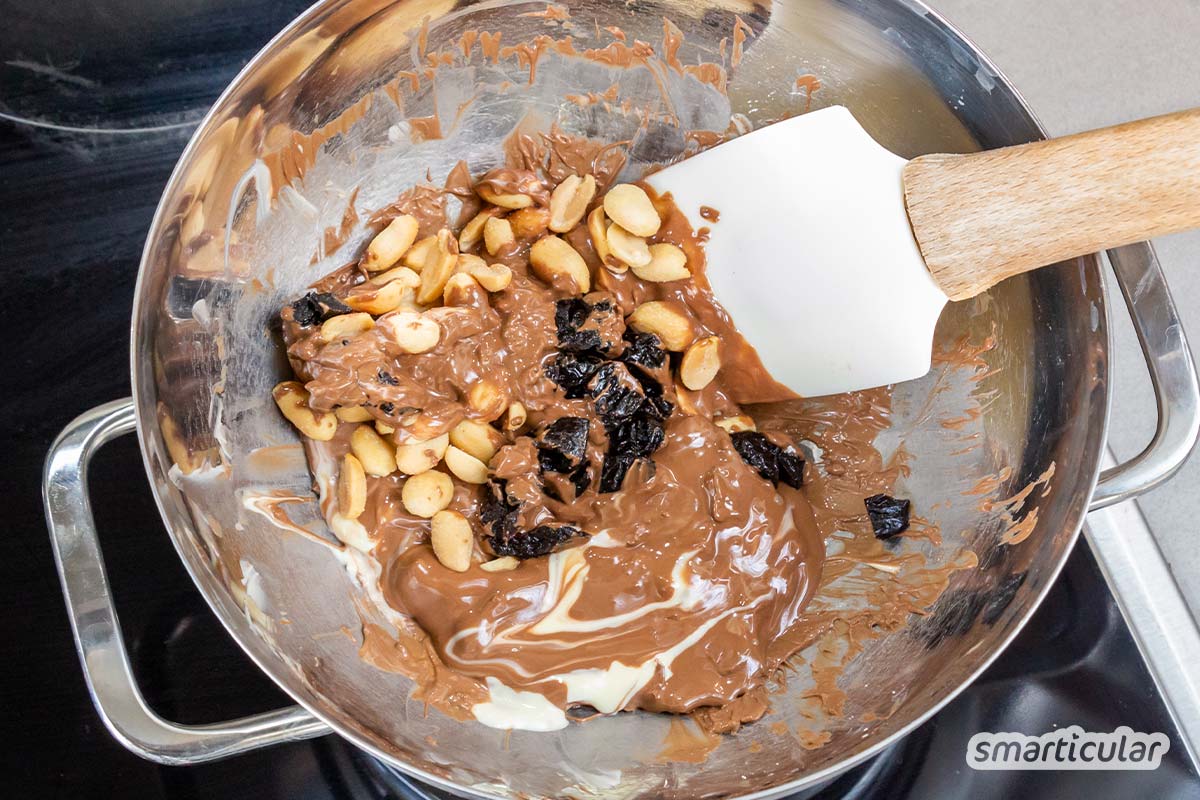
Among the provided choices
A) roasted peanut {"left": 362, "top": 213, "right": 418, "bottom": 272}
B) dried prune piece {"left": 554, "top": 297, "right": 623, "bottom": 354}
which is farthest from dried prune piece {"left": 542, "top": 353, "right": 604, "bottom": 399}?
roasted peanut {"left": 362, "top": 213, "right": 418, "bottom": 272}

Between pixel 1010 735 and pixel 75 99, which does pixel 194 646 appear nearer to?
pixel 75 99

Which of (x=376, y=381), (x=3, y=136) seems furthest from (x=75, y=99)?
(x=376, y=381)

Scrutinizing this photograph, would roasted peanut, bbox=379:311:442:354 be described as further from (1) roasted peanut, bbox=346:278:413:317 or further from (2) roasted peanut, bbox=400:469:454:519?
(2) roasted peanut, bbox=400:469:454:519

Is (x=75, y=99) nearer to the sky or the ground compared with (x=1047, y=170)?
nearer to the ground

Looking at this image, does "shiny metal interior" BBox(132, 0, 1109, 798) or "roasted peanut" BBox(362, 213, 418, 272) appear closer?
"shiny metal interior" BBox(132, 0, 1109, 798)

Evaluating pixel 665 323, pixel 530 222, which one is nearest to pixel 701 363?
pixel 665 323
